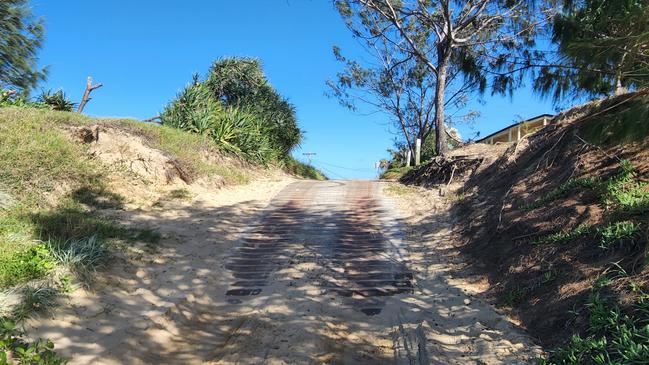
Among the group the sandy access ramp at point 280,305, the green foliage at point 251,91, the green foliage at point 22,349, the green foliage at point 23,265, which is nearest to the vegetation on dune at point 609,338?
the sandy access ramp at point 280,305

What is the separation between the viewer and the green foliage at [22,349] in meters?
2.90

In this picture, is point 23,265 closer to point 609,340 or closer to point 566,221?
point 609,340

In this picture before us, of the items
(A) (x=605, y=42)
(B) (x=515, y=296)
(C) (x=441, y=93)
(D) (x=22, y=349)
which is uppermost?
(C) (x=441, y=93)

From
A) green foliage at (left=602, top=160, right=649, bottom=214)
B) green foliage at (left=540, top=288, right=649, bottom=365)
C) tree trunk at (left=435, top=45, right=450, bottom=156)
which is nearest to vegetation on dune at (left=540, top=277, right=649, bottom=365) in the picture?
green foliage at (left=540, top=288, right=649, bottom=365)

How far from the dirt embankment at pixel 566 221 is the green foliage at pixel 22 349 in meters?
3.59

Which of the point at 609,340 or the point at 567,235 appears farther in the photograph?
the point at 567,235

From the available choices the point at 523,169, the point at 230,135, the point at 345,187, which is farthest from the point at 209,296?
the point at 230,135

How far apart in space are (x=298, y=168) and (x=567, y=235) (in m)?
16.2

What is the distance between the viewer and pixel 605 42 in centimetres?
336

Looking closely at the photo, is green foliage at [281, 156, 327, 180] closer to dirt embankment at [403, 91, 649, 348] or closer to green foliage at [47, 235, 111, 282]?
dirt embankment at [403, 91, 649, 348]

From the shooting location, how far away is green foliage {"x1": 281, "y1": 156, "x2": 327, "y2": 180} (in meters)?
19.0

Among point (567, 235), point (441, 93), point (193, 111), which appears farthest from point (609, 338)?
point (193, 111)

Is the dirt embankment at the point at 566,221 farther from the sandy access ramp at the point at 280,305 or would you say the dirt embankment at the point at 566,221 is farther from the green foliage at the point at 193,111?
the green foliage at the point at 193,111

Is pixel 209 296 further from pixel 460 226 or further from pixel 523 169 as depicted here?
pixel 523 169
